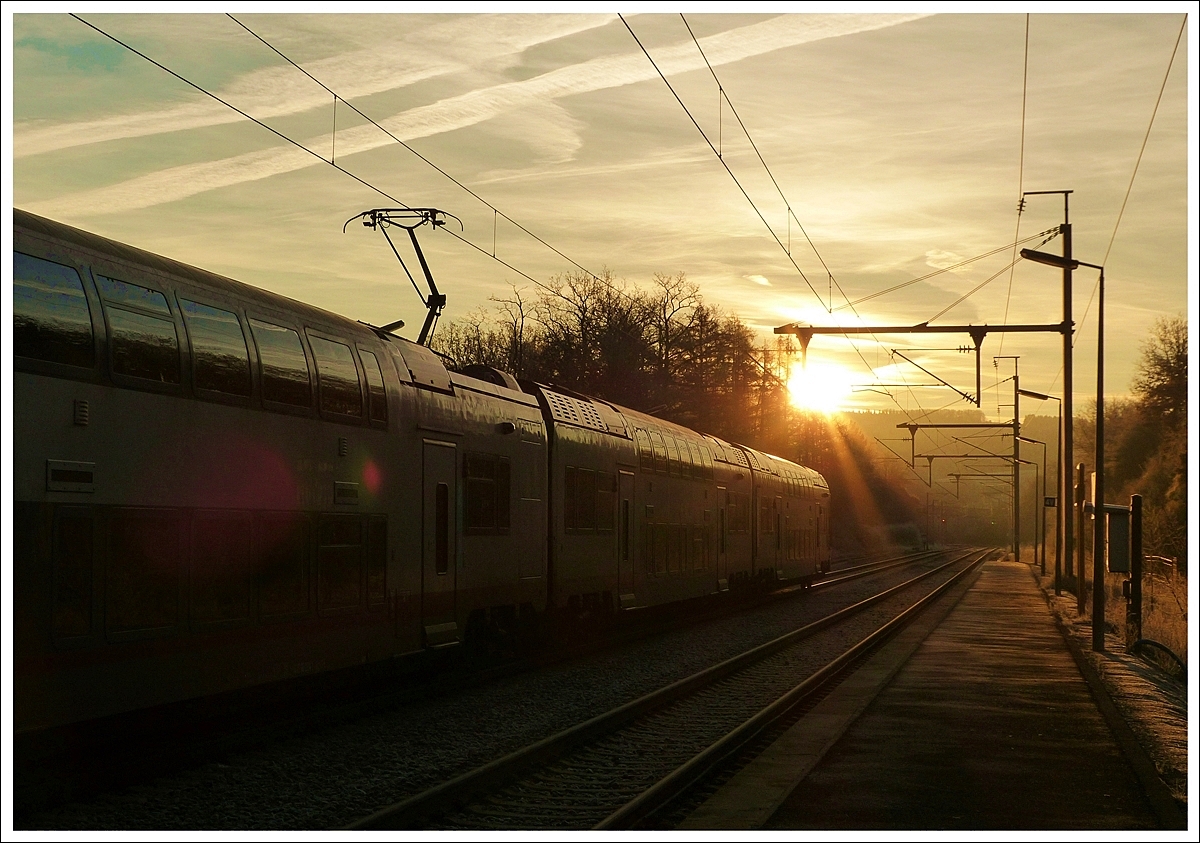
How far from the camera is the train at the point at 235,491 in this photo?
311 inches

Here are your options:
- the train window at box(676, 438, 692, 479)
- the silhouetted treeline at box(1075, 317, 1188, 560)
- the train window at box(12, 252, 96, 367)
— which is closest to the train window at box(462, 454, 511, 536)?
the train window at box(12, 252, 96, 367)

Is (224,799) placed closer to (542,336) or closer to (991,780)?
(991,780)

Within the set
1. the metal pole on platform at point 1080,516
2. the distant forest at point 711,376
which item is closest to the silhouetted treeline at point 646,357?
the distant forest at point 711,376

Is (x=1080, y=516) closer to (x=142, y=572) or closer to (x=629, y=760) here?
(x=629, y=760)

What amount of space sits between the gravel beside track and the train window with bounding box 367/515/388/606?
1102 millimetres

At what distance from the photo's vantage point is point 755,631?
2314 centimetres

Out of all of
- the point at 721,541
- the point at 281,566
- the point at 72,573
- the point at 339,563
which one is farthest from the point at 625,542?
the point at 72,573

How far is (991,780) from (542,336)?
178ft

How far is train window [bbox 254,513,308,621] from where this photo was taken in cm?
1015

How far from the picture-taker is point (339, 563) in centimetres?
1138

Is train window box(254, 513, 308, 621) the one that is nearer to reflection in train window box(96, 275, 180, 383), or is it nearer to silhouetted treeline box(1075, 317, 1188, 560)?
reflection in train window box(96, 275, 180, 383)

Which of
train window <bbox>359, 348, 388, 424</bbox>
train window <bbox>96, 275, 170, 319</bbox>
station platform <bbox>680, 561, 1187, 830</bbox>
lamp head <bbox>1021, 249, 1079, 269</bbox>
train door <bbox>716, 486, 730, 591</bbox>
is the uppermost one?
lamp head <bbox>1021, 249, 1079, 269</bbox>

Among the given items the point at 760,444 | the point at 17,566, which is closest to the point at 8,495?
the point at 17,566

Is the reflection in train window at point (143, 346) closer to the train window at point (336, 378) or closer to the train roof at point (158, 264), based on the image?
the train roof at point (158, 264)
